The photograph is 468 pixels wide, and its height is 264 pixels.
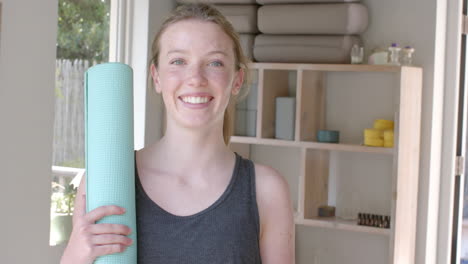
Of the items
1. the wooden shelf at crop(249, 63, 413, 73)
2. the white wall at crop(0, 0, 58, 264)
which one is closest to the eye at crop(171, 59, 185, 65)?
the white wall at crop(0, 0, 58, 264)

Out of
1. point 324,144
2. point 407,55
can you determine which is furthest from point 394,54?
point 324,144

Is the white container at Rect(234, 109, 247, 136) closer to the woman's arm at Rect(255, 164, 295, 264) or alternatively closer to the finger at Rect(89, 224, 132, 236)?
the woman's arm at Rect(255, 164, 295, 264)

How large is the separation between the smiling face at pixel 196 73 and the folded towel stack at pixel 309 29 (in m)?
3.16

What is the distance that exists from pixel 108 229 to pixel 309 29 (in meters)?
3.44

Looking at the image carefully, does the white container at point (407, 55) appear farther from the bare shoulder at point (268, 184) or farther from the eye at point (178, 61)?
the eye at point (178, 61)

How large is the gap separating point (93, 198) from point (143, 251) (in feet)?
0.47

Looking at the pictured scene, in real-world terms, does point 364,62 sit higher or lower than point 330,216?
higher

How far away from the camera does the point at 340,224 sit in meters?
4.55

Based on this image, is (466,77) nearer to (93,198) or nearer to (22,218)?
(22,218)

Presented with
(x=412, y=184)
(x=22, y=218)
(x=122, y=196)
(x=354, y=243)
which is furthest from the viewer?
(x=354, y=243)

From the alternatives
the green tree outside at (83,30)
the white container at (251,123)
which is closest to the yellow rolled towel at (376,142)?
the white container at (251,123)

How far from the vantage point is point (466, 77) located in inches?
183

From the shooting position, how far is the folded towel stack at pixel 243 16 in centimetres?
477

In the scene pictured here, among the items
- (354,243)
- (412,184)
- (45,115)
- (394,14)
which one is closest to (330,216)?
(354,243)
